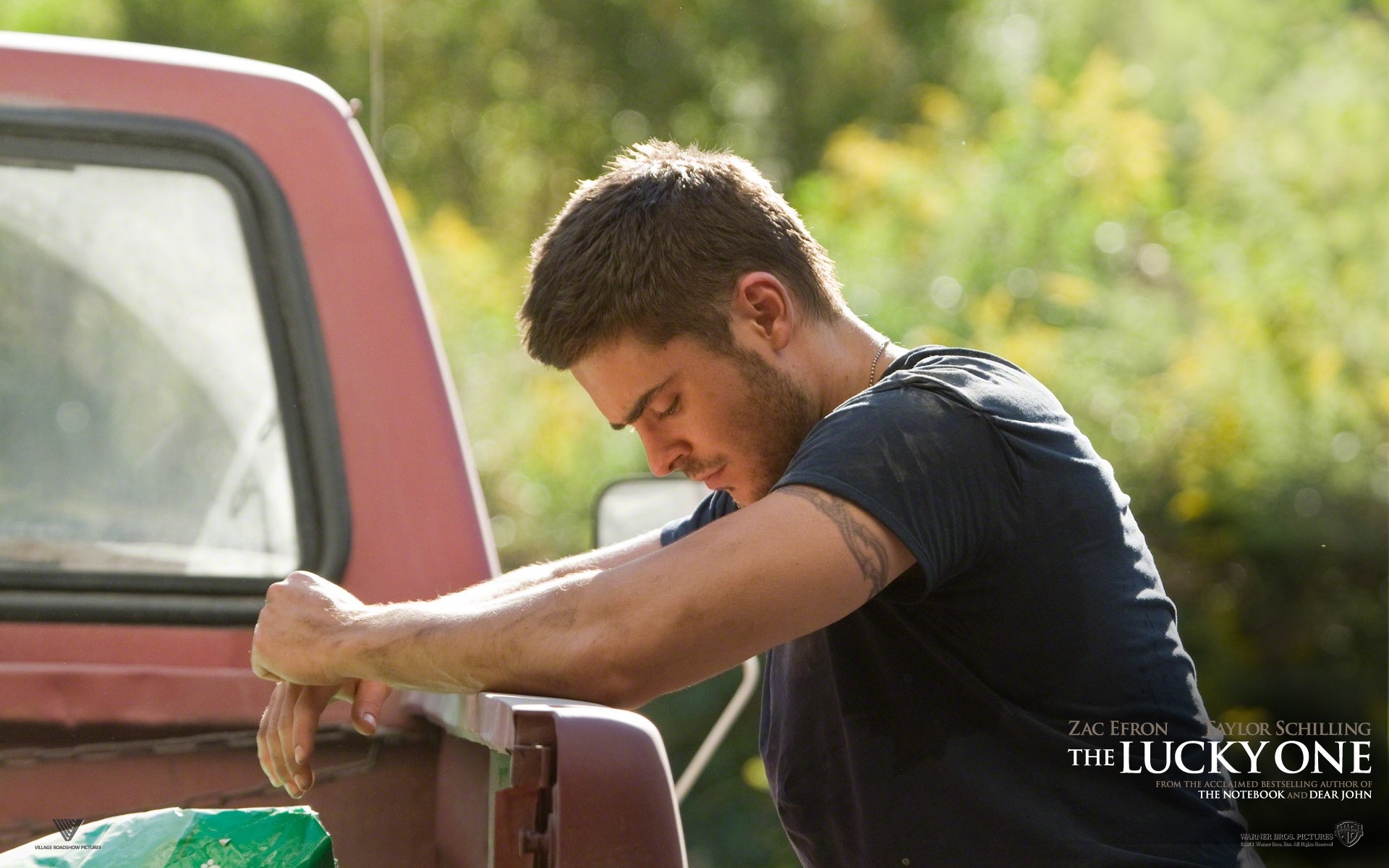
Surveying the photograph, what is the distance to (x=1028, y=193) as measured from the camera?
682 cm

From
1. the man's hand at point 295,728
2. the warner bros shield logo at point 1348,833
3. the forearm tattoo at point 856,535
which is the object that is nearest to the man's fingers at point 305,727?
the man's hand at point 295,728

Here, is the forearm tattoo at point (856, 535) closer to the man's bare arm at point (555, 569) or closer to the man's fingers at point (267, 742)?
the man's bare arm at point (555, 569)

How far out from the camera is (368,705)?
5.93 feet

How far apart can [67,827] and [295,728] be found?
11.0 inches

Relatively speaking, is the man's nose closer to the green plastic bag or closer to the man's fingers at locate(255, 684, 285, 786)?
the man's fingers at locate(255, 684, 285, 786)

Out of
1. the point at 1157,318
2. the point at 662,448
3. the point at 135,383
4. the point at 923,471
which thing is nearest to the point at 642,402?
the point at 662,448

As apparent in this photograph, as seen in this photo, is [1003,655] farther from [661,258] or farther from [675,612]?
[661,258]

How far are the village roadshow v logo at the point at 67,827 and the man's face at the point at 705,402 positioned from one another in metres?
0.86

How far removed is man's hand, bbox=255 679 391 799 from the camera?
1.72 m

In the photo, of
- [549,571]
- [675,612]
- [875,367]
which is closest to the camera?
[675,612]

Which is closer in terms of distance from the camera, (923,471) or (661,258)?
(923,471)

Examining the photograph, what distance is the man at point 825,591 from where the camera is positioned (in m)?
1.57

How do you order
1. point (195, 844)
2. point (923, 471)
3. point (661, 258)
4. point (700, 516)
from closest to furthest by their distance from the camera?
1. point (195, 844)
2. point (923, 471)
3. point (661, 258)
4. point (700, 516)

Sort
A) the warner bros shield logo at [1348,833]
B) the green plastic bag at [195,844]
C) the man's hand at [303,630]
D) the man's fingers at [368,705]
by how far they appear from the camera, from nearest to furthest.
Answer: the green plastic bag at [195,844] < the man's hand at [303,630] < the man's fingers at [368,705] < the warner bros shield logo at [1348,833]
